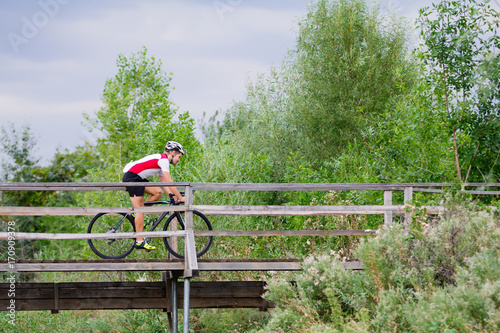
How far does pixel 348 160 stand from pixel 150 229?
24.7 feet

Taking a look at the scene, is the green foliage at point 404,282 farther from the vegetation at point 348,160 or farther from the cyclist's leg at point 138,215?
the cyclist's leg at point 138,215

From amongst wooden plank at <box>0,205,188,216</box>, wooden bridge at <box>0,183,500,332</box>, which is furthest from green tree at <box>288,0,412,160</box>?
wooden plank at <box>0,205,188,216</box>

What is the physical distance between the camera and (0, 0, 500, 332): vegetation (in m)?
6.14

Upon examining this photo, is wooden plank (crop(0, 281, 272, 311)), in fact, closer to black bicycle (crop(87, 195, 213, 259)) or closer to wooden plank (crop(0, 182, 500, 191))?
black bicycle (crop(87, 195, 213, 259))

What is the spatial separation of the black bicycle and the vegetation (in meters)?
0.48

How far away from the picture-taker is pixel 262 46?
1892 centimetres

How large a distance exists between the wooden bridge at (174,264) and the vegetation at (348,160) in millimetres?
539

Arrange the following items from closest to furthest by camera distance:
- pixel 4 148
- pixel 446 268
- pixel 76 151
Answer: pixel 446 268
pixel 4 148
pixel 76 151

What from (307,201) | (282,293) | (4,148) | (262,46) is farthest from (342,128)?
(4,148)

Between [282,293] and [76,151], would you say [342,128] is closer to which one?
[282,293]

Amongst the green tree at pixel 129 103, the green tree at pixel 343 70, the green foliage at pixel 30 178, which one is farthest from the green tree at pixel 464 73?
the green foliage at pixel 30 178

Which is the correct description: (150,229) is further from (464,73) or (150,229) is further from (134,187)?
(464,73)

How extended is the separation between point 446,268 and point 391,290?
841 millimetres

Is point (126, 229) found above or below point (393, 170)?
below
